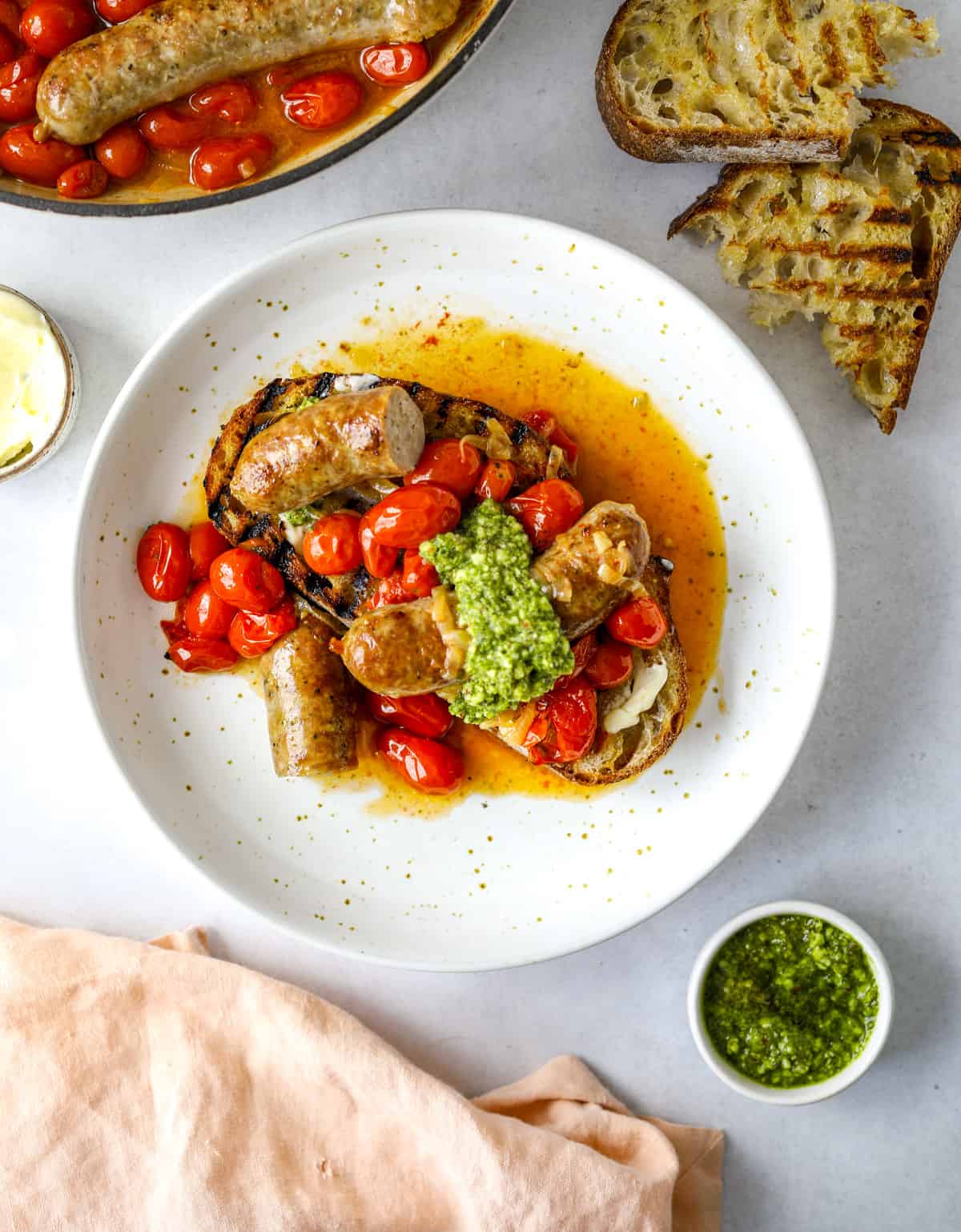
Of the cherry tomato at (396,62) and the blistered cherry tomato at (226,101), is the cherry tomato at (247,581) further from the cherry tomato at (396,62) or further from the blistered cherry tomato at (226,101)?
the cherry tomato at (396,62)

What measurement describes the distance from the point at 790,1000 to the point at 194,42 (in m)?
3.98

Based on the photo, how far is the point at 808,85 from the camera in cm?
367

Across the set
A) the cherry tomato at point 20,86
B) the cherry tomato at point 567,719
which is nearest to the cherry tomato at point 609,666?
the cherry tomato at point 567,719

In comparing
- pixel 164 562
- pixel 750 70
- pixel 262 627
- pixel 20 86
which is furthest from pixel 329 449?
pixel 750 70

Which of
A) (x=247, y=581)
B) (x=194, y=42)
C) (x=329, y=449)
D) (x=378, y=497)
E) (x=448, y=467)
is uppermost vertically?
(x=194, y=42)

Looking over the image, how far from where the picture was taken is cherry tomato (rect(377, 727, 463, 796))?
395 centimetres

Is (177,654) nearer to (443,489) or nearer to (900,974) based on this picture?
(443,489)

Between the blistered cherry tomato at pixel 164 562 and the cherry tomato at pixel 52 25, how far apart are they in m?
1.66

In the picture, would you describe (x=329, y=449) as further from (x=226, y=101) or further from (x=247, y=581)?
(x=226, y=101)

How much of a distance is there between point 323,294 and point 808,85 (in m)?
1.89

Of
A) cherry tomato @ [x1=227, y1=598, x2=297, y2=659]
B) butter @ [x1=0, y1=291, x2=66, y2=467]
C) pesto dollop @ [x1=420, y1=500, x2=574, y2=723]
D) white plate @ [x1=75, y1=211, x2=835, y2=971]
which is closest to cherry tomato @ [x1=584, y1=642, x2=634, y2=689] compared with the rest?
pesto dollop @ [x1=420, y1=500, x2=574, y2=723]

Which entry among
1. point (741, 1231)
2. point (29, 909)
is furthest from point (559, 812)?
point (29, 909)

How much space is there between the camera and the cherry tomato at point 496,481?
3586 millimetres

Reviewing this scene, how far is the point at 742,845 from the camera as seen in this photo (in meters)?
4.26
